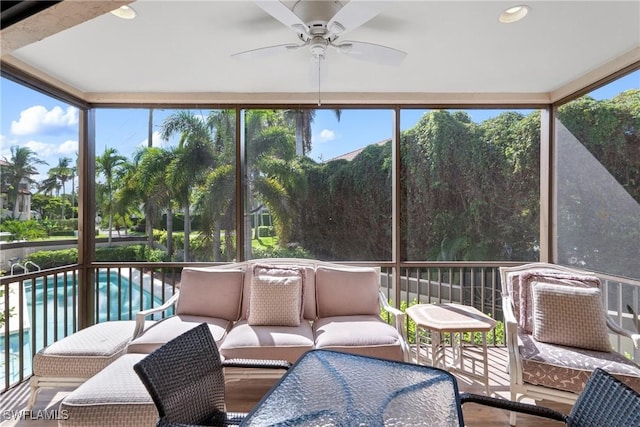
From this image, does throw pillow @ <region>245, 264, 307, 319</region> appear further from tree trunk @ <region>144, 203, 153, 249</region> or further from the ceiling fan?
the ceiling fan

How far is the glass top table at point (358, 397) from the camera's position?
122cm

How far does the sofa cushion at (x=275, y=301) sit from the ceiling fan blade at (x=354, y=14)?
1.95m

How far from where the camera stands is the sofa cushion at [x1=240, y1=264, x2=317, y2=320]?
2898 mm

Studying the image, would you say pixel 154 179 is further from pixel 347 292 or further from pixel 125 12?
pixel 347 292

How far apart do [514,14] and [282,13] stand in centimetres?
151

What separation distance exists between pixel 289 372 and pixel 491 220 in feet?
9.64

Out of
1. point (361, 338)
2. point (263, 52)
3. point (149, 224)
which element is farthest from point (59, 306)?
point (263, 52)

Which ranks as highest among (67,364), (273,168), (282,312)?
(273,168)

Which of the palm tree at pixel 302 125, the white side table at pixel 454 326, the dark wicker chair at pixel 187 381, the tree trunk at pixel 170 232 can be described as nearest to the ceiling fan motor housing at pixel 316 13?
the palm tree at pixel 302 125

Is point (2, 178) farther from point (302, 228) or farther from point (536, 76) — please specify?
point (536, 76)

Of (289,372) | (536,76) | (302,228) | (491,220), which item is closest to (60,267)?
(302,228)

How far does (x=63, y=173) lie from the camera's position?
10.5 ft

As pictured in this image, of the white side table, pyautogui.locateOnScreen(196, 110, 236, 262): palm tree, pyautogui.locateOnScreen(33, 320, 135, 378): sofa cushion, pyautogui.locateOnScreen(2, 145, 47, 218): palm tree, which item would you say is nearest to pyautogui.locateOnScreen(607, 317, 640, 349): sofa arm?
the white side table

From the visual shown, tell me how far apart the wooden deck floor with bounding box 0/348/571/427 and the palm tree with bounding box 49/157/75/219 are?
1.63 meters
